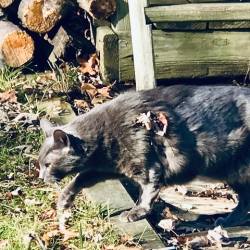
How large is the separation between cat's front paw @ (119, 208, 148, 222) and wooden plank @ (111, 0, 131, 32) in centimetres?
242

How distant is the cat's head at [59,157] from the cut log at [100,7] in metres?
1.95

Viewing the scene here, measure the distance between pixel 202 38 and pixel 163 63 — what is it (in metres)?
0.50

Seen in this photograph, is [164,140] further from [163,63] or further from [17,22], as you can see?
[17,22]

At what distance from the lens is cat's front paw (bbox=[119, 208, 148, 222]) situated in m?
4.36

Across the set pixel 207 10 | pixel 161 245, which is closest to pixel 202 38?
pixel 207 10

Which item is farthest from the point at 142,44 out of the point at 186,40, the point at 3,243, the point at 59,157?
the point at 3,243

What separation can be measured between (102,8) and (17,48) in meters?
1.08

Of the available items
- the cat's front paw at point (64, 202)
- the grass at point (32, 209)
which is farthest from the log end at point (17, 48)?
the cat's front paw at point (64, 202)

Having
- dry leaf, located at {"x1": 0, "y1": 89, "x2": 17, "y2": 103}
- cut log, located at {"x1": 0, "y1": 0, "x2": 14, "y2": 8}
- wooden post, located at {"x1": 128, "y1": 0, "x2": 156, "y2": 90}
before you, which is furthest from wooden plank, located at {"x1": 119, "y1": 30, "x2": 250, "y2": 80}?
cut log, located at {"x1": 0, "y1": 0, "x2": 14, "y2": 8}

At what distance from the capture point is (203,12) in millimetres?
6254

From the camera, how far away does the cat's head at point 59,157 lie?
4.54m

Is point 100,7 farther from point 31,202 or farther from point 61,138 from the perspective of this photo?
→ point 31,202

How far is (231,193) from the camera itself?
18.0 ft

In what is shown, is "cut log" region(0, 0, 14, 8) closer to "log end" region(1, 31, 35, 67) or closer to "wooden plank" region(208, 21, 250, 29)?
→ "log end" region(1, 31, 35, 67)
